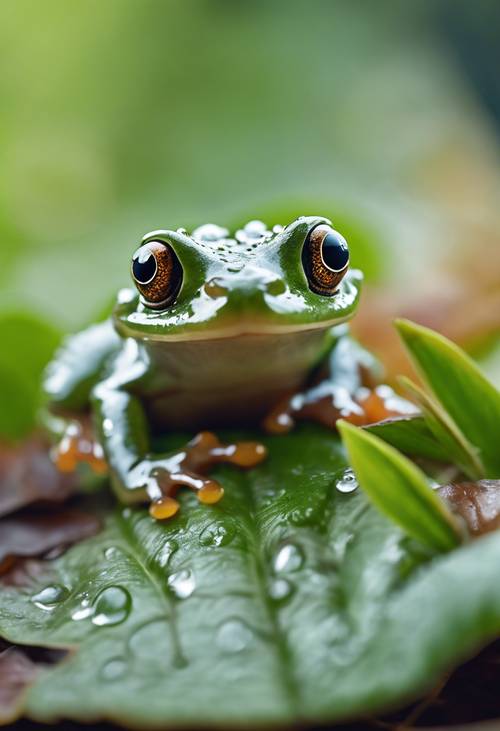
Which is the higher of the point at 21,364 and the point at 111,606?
the point at 111,606

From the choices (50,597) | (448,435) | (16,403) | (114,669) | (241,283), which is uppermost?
(241,283)

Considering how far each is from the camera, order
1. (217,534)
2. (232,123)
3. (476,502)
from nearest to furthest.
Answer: (476,502), (217,534), (232,123)

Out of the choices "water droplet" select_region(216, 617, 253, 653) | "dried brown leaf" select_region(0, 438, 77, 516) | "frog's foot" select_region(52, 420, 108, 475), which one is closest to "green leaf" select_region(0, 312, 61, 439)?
"dried brown leaf" select_region(0, 438, 77, 516)

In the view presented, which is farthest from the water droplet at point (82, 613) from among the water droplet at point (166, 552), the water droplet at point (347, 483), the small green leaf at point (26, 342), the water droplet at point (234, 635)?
the small green leaf at point (26, 342)

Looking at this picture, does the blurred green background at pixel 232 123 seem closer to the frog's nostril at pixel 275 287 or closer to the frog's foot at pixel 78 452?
the frog's foot at pixel 78 452

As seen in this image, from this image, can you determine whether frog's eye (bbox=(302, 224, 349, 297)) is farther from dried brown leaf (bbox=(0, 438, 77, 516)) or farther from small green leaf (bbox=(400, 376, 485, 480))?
dried brown leaf (bbox=(0, 438, 77, 516))

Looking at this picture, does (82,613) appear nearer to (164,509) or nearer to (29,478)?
(164,509)

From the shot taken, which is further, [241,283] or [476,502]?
[241,283]

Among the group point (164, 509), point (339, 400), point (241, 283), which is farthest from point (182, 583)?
point (339, 400)

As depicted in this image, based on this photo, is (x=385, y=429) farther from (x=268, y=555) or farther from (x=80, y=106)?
(x=80, y=106)
